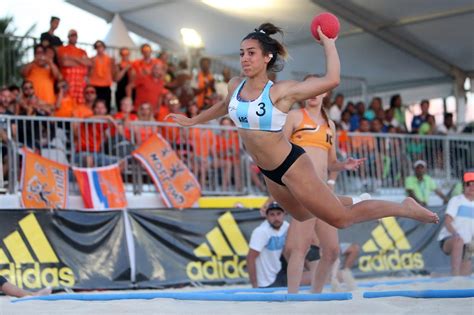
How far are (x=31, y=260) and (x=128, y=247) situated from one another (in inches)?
56.6

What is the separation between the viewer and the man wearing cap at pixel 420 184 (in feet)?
47.5

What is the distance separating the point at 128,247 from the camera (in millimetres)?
11383

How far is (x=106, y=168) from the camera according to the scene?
456 inches

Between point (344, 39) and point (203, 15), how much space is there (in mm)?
2887

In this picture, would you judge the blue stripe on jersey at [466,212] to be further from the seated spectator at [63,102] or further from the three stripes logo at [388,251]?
the seated spectator at [63,102]

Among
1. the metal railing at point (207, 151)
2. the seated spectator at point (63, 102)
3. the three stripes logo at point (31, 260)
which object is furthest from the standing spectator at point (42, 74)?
the three stripes logo at point (31, 260)

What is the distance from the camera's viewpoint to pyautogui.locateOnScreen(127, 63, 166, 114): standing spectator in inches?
535

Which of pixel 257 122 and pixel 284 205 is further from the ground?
pixel 257 122

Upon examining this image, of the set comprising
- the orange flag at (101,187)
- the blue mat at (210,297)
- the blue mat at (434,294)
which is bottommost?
the blue mat at (434,294)

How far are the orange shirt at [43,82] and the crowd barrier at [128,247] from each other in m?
2.28

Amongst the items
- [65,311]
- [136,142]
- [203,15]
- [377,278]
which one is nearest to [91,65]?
[136,142]

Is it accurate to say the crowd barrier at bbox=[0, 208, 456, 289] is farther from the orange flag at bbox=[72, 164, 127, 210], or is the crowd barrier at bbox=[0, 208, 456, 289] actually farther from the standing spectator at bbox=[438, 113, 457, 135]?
the standing spectator at bbox=[438, 113, 457, 135]

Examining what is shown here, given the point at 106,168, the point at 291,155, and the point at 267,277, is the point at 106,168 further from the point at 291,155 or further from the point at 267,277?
the point at 291,155

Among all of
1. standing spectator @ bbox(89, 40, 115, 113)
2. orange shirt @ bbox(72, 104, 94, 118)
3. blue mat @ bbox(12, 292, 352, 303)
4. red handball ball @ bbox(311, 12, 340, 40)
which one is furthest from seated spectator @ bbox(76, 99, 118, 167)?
red handball ball @ bbox(311, 12, 340, 40)
